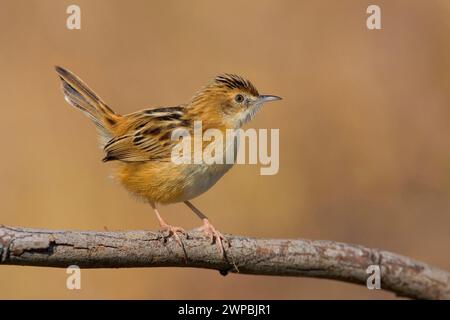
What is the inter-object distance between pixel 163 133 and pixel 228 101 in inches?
28.0

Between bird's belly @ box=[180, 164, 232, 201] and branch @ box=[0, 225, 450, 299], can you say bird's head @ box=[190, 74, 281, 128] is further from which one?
branch @ box=[0, 225, 450, 299]

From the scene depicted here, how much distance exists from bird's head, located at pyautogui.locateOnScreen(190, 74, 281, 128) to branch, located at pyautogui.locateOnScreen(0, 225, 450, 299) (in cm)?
145

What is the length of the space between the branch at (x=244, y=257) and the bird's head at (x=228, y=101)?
4.77ft

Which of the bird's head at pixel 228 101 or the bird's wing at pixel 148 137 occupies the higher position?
the bird's head at pixel 228 101

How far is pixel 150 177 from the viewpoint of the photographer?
5.63m

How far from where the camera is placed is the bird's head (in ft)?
19.9

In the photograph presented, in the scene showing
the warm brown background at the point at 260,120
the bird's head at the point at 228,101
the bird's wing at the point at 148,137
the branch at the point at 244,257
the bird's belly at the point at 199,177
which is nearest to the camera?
the branch at the point at 244,257

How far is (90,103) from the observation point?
654cm

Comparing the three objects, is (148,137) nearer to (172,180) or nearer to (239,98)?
(172,180)

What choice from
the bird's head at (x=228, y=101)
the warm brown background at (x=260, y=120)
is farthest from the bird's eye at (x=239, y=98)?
the warm brown background at (x=260, y=120)

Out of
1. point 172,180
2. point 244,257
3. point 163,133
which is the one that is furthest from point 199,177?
point 244,257

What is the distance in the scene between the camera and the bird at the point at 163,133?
18.2 feet

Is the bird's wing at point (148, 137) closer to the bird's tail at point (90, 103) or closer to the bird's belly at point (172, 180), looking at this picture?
the bird's belly at point (172, 180)

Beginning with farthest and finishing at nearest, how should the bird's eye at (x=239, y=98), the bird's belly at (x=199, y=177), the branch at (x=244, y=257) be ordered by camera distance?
the bird's eye at (x=239, y=98)
the bird's belly at (x=199, y=177)
the branch at (x=244, y=257)
